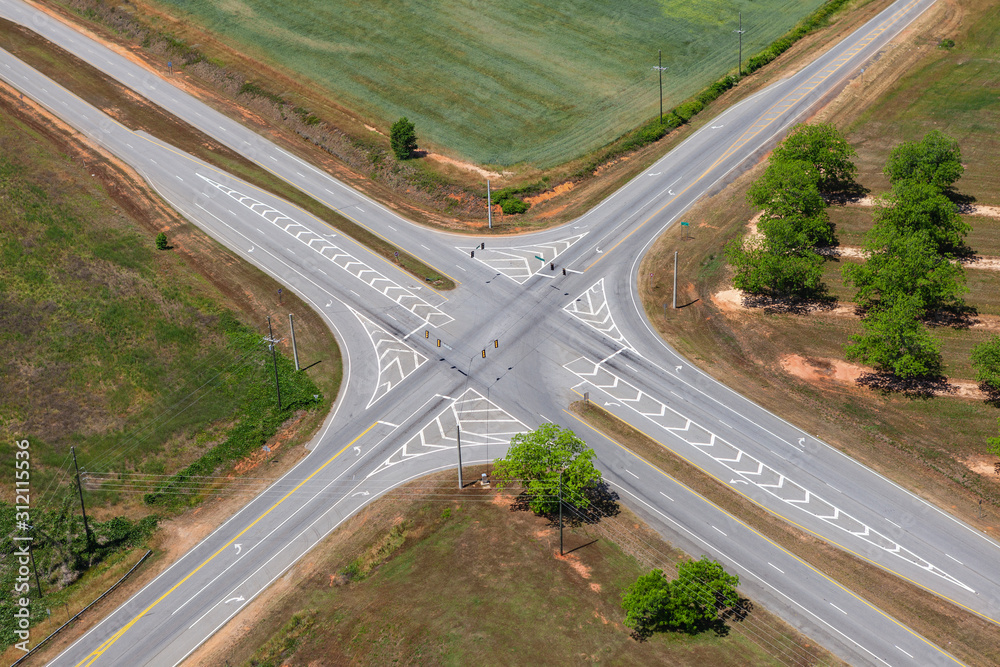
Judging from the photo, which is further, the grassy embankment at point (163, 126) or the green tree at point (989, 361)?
the grassy embankment at point (163, 126)

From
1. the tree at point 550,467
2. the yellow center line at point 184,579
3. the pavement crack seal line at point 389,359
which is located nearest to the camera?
the yellow center line at point 184,579

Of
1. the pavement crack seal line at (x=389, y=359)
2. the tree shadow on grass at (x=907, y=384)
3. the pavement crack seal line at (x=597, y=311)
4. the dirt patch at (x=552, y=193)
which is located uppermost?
the dirt patch at (x=552, y=193)

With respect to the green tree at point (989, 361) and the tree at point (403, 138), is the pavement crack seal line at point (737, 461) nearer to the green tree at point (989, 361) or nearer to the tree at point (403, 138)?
the green tree at point (989, 361)

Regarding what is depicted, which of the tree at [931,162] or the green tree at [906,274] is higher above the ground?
the tree at [931,162]

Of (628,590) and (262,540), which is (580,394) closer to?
(628,590)

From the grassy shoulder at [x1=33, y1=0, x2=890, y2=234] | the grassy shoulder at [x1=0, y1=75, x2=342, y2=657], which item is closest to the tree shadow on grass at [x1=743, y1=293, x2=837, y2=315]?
the grassy shoulder at [x1=33, y1=0, x2=890, y2=234]

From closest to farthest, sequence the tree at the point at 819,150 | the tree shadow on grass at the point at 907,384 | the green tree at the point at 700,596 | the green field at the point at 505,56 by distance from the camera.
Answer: the green tree at the point at 700,596, the tree shadow on grass at the point at 907,384, the tree at the point at 819,150, the green field at the point at 505,56

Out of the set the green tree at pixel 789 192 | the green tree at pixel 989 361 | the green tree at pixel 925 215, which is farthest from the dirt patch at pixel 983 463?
the green tree at pixel 789 192
